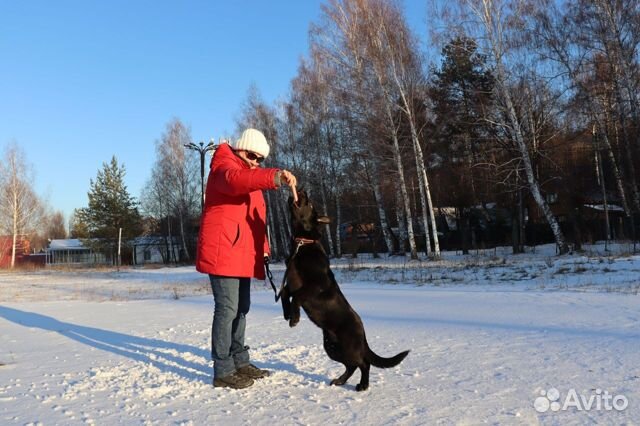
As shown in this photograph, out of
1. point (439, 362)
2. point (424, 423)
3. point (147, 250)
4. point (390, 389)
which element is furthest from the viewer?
point (147, 250)

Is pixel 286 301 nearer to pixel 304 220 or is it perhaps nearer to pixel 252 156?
pixel 304 220

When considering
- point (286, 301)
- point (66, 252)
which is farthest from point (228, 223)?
point (66, 252)

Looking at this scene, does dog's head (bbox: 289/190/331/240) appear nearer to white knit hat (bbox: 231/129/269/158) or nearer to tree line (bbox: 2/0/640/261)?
white knit hat (bbox: 231/129/269/158)

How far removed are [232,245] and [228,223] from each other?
0.52 feet

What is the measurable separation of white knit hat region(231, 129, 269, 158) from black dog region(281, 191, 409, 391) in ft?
1.70

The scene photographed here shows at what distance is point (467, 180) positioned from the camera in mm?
26281

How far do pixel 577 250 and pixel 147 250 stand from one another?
172 feet

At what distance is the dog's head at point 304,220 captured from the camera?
3.40m

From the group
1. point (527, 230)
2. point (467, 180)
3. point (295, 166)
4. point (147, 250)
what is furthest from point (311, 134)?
point (147, 250)

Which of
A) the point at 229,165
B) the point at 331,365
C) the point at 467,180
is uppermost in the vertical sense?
the point at 467,180

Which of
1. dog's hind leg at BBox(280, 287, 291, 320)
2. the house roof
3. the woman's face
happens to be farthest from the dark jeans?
the house roof

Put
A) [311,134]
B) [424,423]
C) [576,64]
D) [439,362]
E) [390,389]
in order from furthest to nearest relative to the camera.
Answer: [311,134], [576,64], [439,362], [390,389], [424,423]

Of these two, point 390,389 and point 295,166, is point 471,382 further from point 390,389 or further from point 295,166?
point 295,166

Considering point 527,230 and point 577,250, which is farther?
point 527,230
